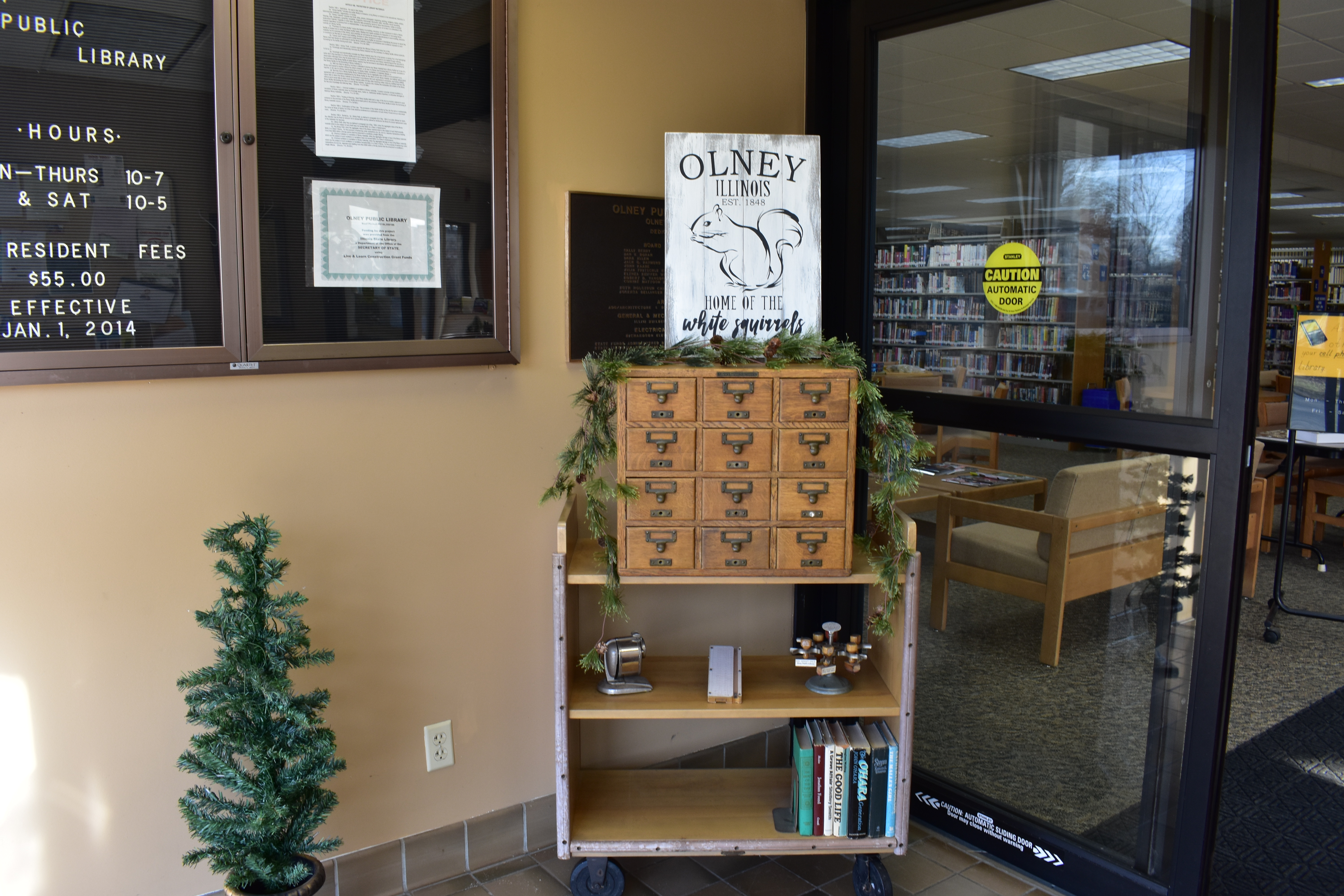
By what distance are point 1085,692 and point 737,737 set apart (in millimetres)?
986

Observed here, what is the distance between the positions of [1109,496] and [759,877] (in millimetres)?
1276

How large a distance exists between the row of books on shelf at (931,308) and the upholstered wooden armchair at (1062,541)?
0.46 meters

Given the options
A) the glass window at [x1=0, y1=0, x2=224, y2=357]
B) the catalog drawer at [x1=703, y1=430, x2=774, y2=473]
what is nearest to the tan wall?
the glass window at [x1=0, y1=0, x2=224, y2=357]

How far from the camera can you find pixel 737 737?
2768 millimetres

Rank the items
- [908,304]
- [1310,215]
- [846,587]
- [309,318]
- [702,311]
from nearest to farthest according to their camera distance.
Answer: [309,318] → [702,311] → [908,304] → [846,587] → [1310,215]

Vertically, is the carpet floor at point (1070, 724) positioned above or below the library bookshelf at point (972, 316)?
below

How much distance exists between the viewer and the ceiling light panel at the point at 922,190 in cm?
237

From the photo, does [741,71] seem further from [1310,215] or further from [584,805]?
[1310,215]

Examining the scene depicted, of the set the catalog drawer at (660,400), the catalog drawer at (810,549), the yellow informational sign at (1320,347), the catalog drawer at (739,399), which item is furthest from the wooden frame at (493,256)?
the yellow informational sign at (1320,347)

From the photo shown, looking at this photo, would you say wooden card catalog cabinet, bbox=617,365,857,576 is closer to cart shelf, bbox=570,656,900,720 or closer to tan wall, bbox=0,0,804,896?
cart shelf, bbox=570,656,900,720

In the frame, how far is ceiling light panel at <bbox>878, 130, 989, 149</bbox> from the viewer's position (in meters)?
2.31

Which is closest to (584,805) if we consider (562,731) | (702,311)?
(562,731)

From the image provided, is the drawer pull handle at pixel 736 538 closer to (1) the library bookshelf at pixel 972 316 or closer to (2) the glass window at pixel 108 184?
(1) the library bookshelf at pixel 972 316

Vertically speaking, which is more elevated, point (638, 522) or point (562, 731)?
point (638, 522)
